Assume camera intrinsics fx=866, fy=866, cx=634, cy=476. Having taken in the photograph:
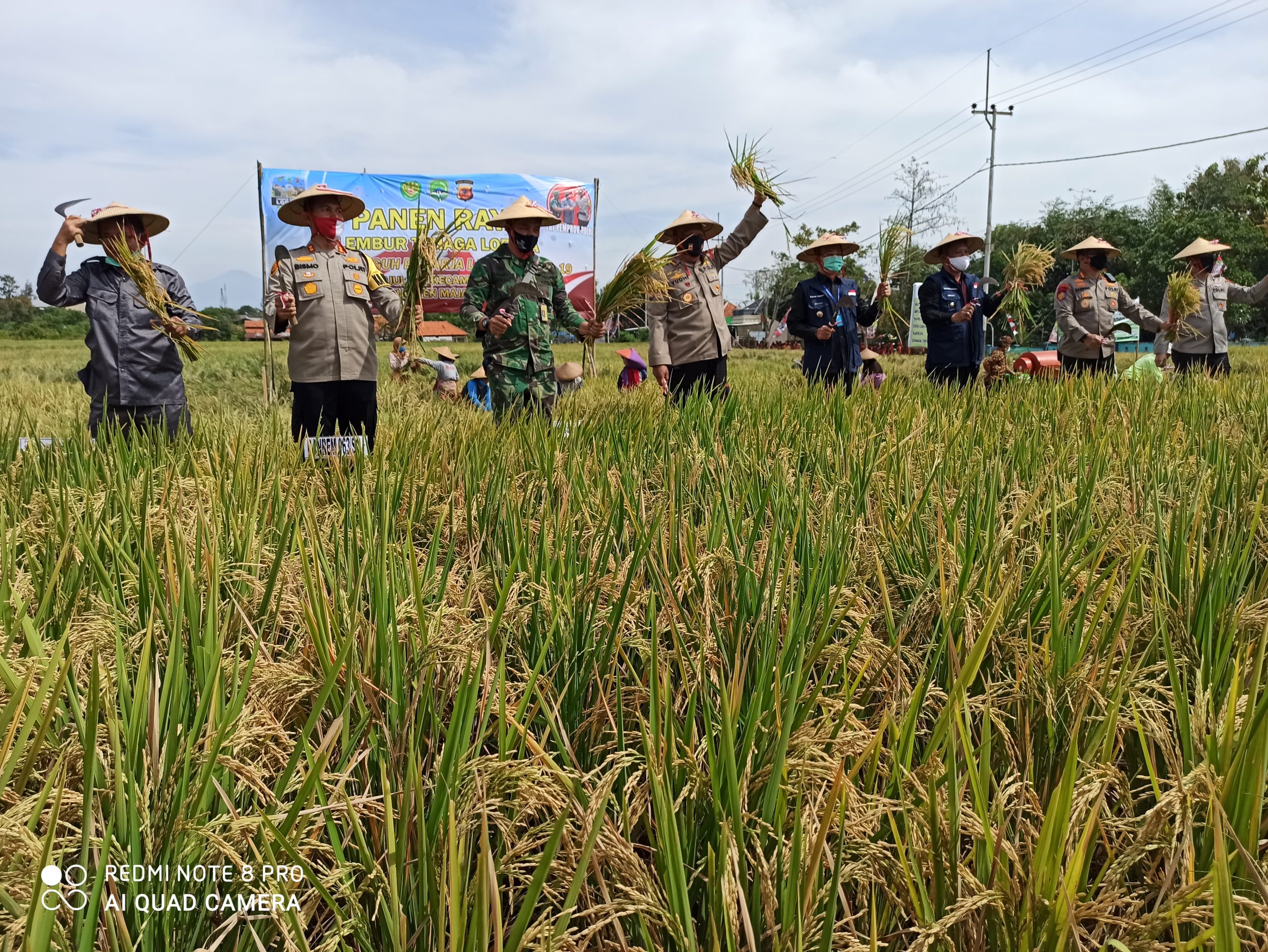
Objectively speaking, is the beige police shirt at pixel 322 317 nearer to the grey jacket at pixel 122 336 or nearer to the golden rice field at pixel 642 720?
the grey jacket at pixel 122 336

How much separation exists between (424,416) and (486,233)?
7.11 m

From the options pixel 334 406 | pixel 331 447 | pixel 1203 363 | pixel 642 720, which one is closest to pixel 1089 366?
pixel 1203 363

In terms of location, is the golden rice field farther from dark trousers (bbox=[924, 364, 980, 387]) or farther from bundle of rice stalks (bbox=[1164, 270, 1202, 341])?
bundle of rice stalks (bbox=[1164, 270, 1202, 341])

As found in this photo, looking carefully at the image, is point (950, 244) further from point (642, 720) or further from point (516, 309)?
point (642, 720)

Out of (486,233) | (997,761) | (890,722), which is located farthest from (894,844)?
(486,233)

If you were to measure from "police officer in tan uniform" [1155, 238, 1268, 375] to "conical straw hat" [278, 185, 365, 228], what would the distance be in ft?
20.1

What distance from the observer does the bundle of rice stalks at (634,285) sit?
505 cm

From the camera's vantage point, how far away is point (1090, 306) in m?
6.70

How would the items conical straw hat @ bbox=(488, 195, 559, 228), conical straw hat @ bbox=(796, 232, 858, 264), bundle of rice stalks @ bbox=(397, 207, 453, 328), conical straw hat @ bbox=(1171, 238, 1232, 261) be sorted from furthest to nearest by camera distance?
conical straw hat @ bbox=(1171, 238, 1232, 261), conical straw hat @ bbox=(796, 232, 858, 264), conical straw hat @ bbox=(488, 195, 559, 228), bundle of rice stalks @ bbox=(397, 207, 453, 328)

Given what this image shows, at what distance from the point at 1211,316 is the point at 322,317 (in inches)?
260

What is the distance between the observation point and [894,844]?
0.98 metres

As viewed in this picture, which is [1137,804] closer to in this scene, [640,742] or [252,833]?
[640,742]

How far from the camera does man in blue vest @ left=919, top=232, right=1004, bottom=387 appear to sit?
20.4ft

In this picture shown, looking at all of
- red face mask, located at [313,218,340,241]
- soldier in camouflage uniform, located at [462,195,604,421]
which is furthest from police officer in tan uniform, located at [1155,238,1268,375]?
red face mask, located at [313,218,340,241]
